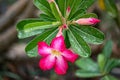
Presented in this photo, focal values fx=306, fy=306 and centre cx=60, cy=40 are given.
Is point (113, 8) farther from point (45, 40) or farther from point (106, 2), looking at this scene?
point (45, 40)

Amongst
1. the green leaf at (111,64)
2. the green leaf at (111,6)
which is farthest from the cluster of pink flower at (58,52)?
the green leaf at (111,64)

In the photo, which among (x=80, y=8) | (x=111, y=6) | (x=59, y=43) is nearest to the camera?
(x=59, y=43)

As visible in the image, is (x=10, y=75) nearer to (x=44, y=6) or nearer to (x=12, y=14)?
(x=12, y=14)

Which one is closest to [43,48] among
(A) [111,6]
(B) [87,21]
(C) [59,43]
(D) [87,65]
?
(C) [59,43]

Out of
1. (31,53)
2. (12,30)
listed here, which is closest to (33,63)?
(12,30)

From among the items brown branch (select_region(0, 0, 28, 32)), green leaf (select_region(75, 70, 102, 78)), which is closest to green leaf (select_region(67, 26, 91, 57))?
green leaf (select_region(75, 70, 102, 78))

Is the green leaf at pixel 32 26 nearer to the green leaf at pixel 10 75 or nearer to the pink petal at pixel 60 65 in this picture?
the pink petal at pixel 60 65
